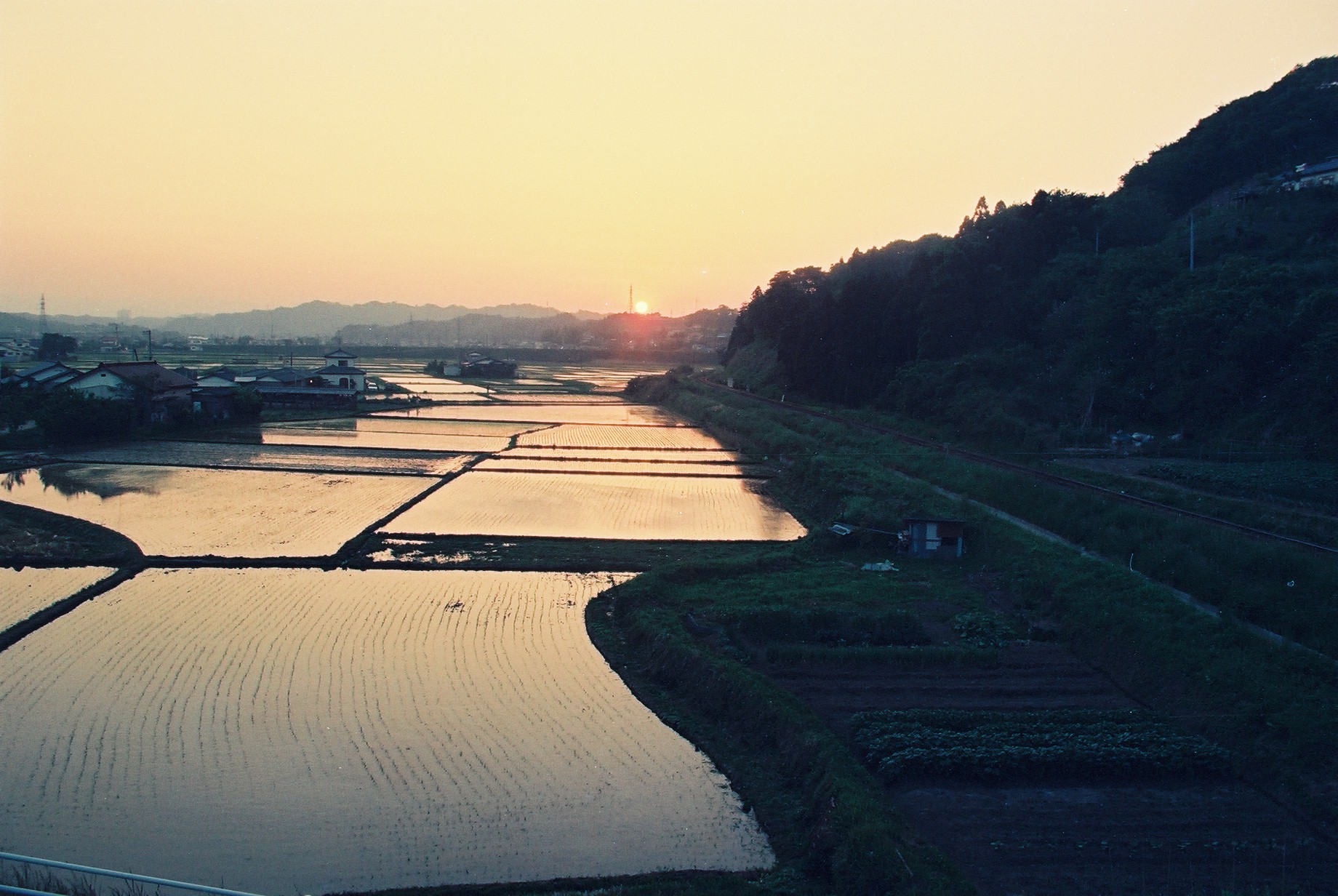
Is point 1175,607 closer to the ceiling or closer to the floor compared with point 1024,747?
closer to the ceiling

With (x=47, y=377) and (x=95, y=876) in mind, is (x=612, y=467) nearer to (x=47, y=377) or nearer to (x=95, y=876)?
(x=95, y=876)

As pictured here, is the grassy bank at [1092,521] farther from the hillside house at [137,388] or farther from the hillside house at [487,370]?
the hillside house at [487,370]

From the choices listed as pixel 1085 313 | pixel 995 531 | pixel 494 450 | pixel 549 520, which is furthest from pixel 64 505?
pixel 1085 313

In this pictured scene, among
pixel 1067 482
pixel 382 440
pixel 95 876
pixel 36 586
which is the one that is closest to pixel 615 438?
pixel 382 440

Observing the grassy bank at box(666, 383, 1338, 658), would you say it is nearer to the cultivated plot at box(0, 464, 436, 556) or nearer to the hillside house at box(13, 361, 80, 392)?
the cultivated plot at box(0, 464, 436, 556)

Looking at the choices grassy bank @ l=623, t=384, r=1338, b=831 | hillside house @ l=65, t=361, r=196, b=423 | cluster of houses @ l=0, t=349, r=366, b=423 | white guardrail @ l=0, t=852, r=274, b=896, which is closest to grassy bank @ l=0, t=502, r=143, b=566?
grassy bank @ l=623, t=384, r=1338, b=831
